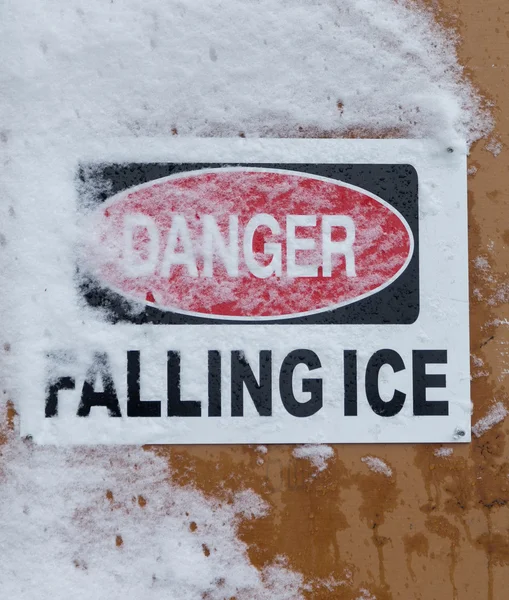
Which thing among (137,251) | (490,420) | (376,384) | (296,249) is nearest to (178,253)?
(137,251)

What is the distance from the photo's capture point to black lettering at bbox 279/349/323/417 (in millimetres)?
1013

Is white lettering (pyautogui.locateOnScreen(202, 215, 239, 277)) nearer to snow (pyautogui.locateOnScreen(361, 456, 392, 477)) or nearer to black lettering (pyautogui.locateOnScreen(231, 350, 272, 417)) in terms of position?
black lettering (pyautogui.locateOnScreen(231, 350, 272, 417))

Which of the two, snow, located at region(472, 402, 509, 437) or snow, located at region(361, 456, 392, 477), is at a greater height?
snow, located at region(472, 402, 509, 437)

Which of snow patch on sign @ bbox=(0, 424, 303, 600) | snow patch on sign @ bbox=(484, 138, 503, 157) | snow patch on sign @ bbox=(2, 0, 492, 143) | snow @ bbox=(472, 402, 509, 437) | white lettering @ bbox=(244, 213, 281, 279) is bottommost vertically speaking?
snow patch on sign @ bbox=(0, 424, 303, 600)

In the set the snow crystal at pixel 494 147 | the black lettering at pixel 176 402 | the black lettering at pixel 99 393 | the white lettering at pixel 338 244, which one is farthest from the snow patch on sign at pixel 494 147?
the black lettering at pixel 99 393

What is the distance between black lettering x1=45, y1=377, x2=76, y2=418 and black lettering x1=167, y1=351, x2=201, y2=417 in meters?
0.19

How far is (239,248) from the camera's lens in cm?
102

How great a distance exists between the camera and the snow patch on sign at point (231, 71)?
102 cm

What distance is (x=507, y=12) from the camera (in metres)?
1.05

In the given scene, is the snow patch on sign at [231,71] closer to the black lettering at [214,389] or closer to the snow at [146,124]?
the snow at [146,124]

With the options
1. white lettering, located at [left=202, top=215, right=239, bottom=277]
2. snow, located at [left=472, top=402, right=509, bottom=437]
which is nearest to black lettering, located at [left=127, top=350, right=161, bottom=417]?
white lettering, located at [left=202, top=215, right=239, bottom=277]

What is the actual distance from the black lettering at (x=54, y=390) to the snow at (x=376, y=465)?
1.97 feet

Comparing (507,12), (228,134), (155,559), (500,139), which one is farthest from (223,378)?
(507,12)

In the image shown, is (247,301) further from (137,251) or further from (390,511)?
(390,511)
